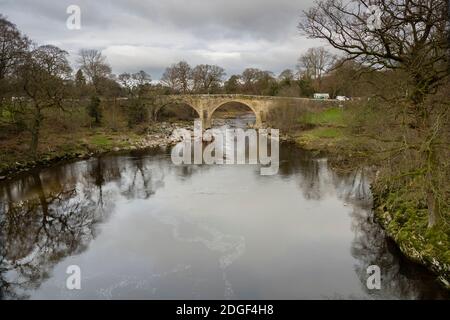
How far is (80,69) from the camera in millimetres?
55125

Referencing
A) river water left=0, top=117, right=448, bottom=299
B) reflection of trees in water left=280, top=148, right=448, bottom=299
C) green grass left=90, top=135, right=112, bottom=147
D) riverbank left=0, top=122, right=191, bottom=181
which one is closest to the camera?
reflection of trees in water left=280, top=148, right=448, bottom=299

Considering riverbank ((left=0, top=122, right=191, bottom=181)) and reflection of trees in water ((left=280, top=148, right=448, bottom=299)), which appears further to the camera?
riverbank ((left=0, top=122, right=191, bottom=181))

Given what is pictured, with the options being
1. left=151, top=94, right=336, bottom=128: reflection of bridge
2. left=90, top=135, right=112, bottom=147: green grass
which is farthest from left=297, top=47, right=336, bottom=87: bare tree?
left=90, top=135, right=112, bottom=147: green grass

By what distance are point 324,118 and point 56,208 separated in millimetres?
32889

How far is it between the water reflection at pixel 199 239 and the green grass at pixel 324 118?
62.3 feet

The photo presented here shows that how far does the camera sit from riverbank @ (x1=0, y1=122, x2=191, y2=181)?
92.0 feet

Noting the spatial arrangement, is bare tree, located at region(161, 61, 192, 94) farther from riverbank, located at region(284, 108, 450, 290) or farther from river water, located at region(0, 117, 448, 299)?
riverbank, located at region(284, 108, 450, 290)

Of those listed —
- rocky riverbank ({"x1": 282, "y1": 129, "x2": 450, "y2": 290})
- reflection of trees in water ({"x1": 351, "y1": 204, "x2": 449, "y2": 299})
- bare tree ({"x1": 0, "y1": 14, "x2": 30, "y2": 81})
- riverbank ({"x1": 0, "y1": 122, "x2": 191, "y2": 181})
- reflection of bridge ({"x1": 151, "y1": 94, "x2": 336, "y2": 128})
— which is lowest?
reflection of trees in water ({"x1": 351, "y1": 204, "x2": 449, "y2": 299})

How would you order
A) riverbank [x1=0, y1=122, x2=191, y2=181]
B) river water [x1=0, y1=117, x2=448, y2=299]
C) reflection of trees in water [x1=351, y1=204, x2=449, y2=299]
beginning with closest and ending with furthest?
reflection of trees in water [x1=351, y1=204, x2=449, y2=299] < river water [x1=0, y1=117, x2=448, y2=299] < riverbank [x1=0, y1=122, x2=191, y2=181]

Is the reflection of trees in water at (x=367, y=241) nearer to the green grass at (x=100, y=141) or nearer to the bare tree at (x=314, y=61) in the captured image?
the green grass at (x=100, y=141)

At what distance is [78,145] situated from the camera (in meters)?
35.1

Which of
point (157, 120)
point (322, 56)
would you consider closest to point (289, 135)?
point (157, 120)

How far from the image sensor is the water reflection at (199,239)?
12.2 m

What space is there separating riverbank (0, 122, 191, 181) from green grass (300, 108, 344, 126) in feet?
50.0
